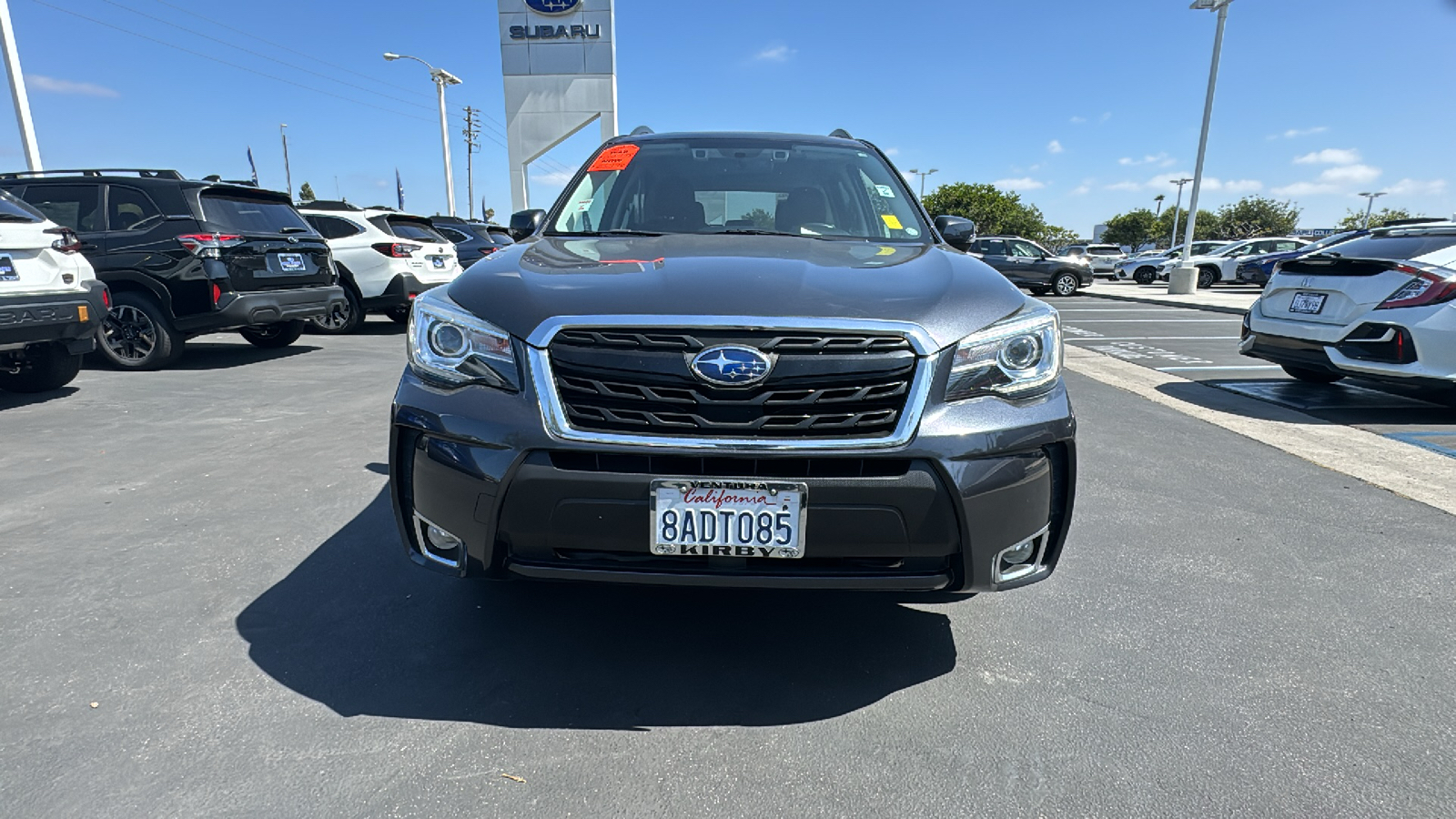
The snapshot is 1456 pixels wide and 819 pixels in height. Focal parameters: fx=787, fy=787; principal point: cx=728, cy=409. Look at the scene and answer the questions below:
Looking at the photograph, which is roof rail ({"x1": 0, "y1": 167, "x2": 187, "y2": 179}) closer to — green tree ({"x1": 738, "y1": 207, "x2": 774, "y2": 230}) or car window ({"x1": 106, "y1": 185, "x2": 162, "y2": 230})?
car window ({"x1": 106, "y1": 185, "x2": 162, "y2": 230})

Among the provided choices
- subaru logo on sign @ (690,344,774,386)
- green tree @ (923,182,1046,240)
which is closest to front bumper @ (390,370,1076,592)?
subaru logo on sign @ (690,344,774,386)

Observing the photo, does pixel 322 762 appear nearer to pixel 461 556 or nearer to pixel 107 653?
pixel 461 556

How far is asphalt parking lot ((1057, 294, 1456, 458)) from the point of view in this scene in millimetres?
5383

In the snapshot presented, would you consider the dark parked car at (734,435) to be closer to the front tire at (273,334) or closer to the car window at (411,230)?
the front tire at (273,334)

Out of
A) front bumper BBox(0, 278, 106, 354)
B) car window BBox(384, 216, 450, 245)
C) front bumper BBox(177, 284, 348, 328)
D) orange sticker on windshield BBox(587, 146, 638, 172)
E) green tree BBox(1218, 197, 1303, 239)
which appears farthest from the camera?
green tree BBox(1218, 197, 1303, 239)

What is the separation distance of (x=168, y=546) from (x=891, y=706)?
2.75 m

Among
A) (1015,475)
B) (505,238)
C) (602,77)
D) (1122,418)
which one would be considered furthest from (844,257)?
(602,77)

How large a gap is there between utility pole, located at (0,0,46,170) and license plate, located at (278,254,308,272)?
9660 mm

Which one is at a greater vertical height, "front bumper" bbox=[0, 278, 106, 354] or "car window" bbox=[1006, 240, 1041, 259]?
"car window" bbox=[1006, 240, 1041, 259]

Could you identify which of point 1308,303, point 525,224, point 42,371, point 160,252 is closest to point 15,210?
point 42,371

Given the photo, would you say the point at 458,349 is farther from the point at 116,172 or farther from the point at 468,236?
the point at 468,236

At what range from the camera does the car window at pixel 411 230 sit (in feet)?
32.3

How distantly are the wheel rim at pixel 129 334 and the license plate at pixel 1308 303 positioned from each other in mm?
9265

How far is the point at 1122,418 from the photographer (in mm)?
5578
